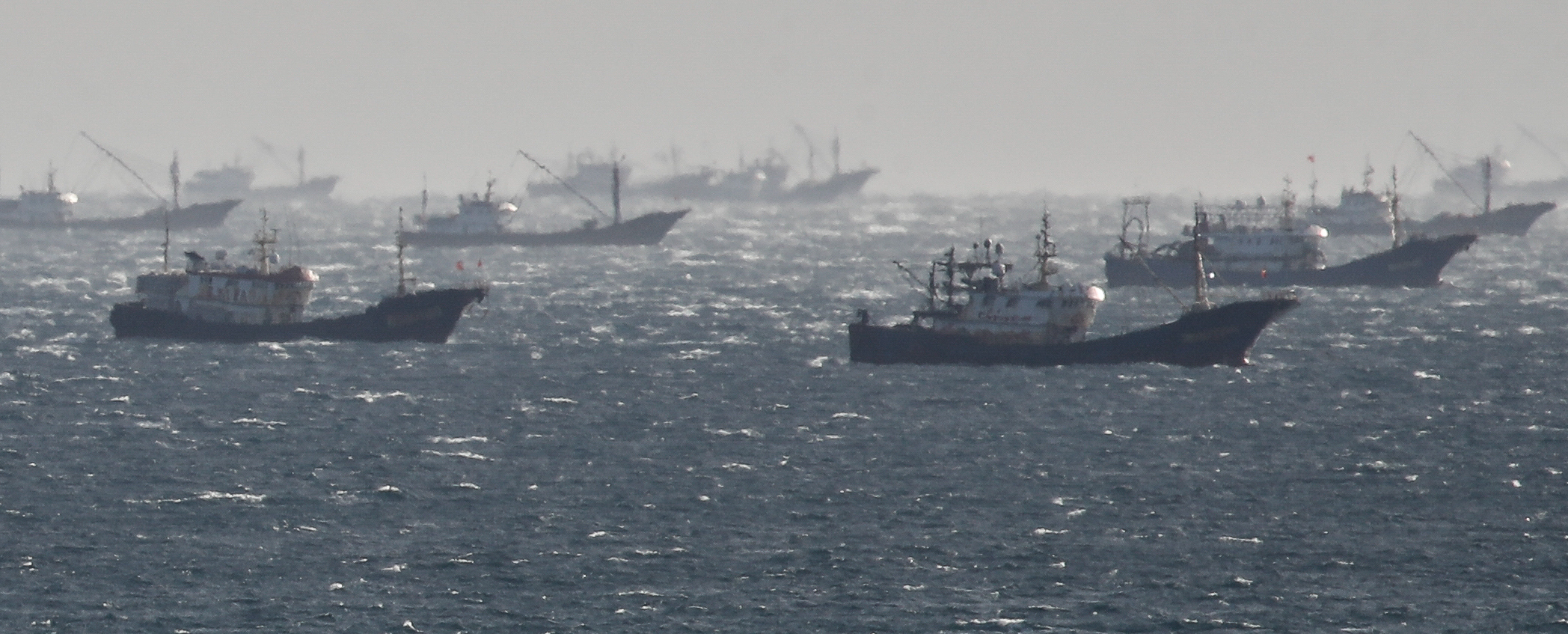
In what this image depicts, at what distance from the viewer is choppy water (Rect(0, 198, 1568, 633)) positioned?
2267 inches

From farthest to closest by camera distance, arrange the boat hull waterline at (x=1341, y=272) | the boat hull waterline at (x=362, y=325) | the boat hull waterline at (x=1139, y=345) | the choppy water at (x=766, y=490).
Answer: the boat hull waterline at (x=1341, y=272), the boat hull waterline at (x=362, y=325), the boat hull waterline at (x=1139, y=345), the choppy water at (x=766, y=490)

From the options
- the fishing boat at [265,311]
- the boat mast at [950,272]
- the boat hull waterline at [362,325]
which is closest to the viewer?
the boat mast at [950,272]

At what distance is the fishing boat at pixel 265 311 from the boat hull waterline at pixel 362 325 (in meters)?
0.04

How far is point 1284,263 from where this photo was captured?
17538 centimetres

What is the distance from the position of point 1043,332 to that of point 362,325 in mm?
40110

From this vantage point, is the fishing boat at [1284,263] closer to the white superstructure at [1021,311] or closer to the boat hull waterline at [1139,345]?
the boat hull waterline at [1139,345]

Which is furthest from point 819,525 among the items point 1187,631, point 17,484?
point 17,484

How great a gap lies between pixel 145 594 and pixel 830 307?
3922 inches

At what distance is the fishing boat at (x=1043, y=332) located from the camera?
356ft

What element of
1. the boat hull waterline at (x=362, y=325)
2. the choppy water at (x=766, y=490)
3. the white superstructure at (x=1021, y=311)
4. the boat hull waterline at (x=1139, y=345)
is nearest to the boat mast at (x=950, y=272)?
the white superstructure at (x=1021, y=311)

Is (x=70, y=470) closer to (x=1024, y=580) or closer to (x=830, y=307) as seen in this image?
(x=1024, y=580)

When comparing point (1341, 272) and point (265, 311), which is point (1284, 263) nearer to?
point (1341, 272)

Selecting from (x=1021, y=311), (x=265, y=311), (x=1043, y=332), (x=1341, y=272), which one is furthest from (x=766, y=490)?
(x=1341, y=272)

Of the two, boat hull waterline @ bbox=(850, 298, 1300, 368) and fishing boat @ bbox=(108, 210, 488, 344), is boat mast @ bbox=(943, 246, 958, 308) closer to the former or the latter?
boat hull waterline @ bbox=(850, 298, 1300, 368)
